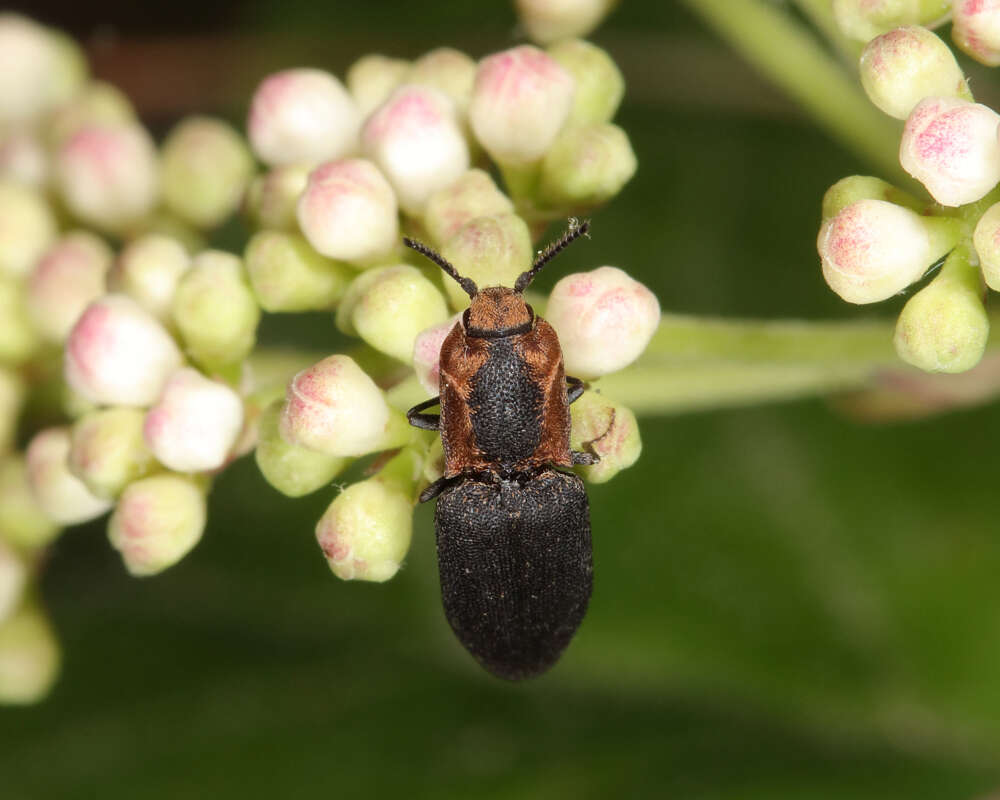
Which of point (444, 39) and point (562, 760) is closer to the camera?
point (562, 760)

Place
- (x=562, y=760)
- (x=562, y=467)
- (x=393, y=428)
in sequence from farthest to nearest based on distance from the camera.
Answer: (x=562, y=760)
(x=562, y=467)
(x=393, y=428)

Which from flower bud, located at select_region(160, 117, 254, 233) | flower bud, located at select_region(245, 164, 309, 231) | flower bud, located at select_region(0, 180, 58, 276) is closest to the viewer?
flower bud, located at select_region(245, 164, 309, 231)

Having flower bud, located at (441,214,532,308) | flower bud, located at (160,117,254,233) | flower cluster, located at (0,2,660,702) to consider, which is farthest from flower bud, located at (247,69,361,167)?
flower bud, located at (441,214,532,308)

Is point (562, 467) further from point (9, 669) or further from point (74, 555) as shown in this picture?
point (74, 555)

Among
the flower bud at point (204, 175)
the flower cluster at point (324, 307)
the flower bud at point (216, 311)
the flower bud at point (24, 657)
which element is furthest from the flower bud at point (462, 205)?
the flower bud at point (24, 657)

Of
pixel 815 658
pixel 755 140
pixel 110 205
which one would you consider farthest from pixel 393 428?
pixel 755 140

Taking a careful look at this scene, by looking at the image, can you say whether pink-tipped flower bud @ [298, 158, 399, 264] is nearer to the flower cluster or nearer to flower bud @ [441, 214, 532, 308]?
the flower cluster

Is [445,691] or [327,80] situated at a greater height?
[327,80]
